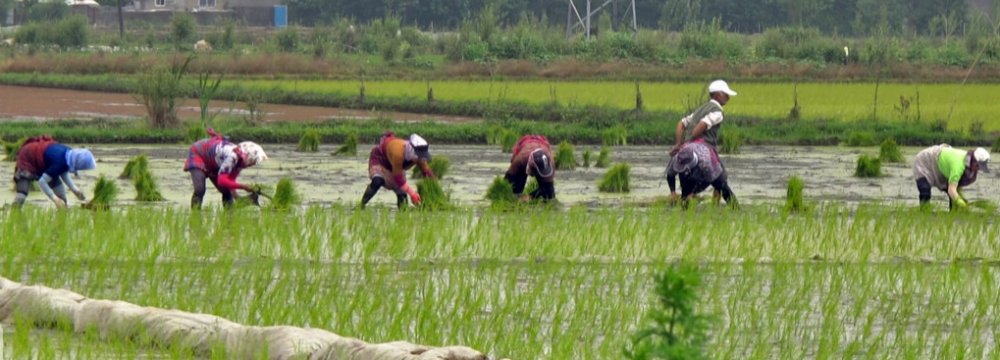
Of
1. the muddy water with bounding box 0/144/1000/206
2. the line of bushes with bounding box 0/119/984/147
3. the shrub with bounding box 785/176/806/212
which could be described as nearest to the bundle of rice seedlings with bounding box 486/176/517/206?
the muddy water with bounding box 0/144/1000/206

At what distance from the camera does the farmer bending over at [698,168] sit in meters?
11.5

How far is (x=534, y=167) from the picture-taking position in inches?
445

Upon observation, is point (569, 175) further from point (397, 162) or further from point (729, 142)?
point (397, 162)

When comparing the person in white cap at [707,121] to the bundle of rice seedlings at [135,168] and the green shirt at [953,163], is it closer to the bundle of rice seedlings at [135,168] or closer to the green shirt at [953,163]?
the green shirt at [953,163]

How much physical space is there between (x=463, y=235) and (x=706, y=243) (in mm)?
1349

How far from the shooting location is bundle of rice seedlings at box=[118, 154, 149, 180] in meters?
13.3

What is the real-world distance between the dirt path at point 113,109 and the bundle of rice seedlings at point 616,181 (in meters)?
7.98

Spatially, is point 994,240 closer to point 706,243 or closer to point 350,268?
point 706,243

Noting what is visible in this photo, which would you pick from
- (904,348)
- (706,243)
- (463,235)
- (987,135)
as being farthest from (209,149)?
(987,135)

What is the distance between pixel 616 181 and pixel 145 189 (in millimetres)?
3563

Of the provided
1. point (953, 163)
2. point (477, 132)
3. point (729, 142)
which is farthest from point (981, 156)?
point (477, 132)

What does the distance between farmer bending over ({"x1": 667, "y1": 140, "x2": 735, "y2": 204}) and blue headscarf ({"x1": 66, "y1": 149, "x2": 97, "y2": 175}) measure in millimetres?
3626

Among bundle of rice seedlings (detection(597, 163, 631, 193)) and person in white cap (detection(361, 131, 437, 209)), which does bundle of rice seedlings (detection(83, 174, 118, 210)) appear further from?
bundle of rice seedlings (detection(597, 163, 631, 193))

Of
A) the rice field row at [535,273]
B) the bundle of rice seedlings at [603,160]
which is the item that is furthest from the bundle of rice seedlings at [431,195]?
the bundle of rice seedlings at [603,160]
